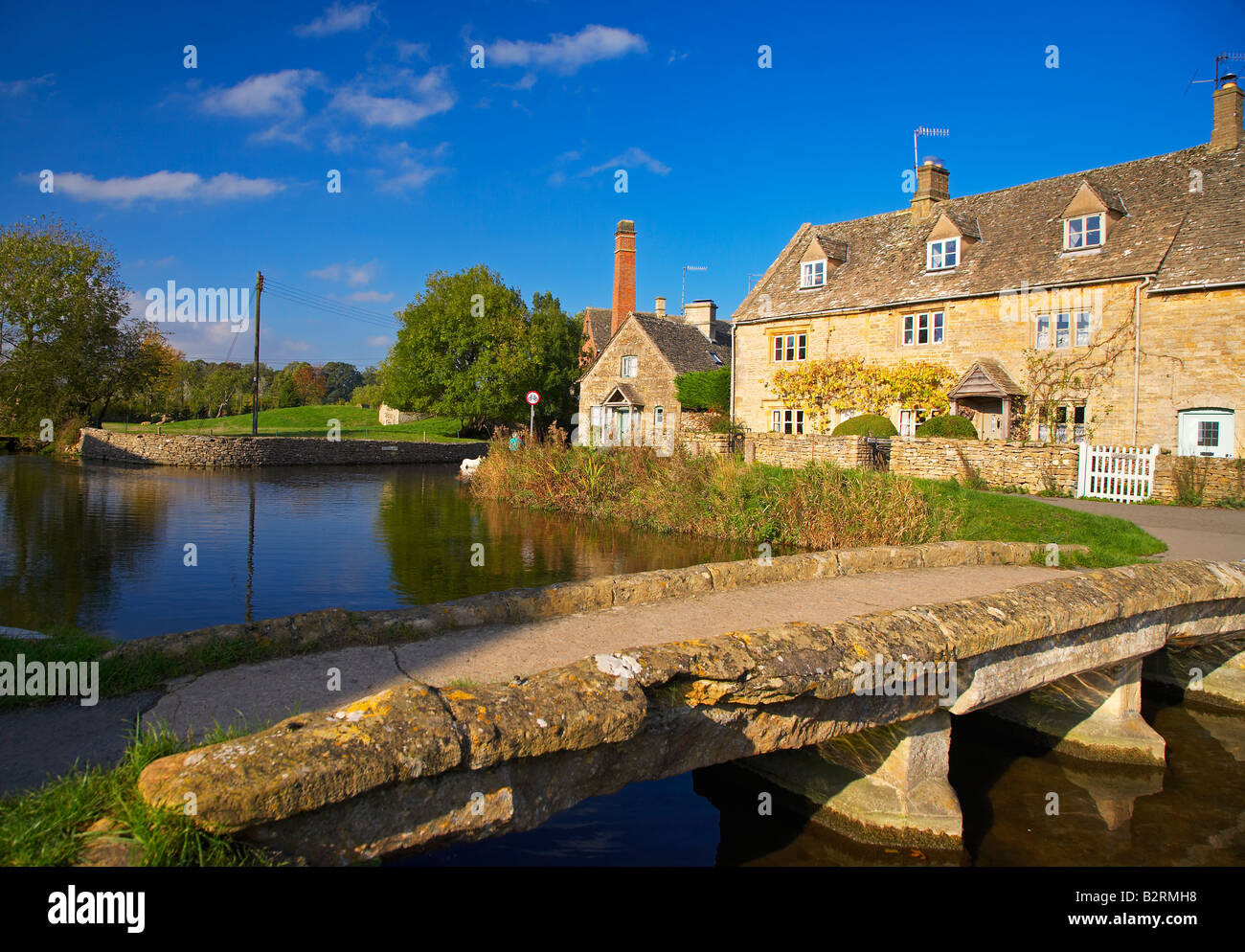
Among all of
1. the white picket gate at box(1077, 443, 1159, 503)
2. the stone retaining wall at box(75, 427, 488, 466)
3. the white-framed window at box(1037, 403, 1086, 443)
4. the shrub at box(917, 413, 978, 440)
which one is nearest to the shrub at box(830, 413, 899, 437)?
the shrub at box(917, 413, 978, 440)

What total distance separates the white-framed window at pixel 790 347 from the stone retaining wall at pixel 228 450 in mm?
22591

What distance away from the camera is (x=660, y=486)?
20.7m

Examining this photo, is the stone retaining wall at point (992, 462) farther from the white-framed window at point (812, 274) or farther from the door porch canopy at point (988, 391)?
the white-framed window at point (812, 274)

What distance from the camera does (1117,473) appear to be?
20359 millimetres

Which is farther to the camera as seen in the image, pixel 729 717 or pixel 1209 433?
pixel 1209 433

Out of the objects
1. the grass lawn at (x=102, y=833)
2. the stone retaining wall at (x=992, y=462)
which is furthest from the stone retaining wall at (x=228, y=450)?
the grass lawn at (x=102, y=833)

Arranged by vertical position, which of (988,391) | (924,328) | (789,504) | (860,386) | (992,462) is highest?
(924,328)

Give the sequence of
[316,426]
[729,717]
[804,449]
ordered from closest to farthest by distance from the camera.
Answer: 1. [729,717]
2. [804,449]
3. [316,426]

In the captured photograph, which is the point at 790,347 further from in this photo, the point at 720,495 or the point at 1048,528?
the point at 1048,528

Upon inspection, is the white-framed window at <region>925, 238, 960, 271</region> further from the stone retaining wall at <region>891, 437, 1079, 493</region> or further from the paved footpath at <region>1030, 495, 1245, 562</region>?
the paved footpath at <region>1030, 495, 1245, 562</region>

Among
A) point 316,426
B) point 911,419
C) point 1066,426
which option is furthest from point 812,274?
point 316,426

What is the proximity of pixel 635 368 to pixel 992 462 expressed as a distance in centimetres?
2223
